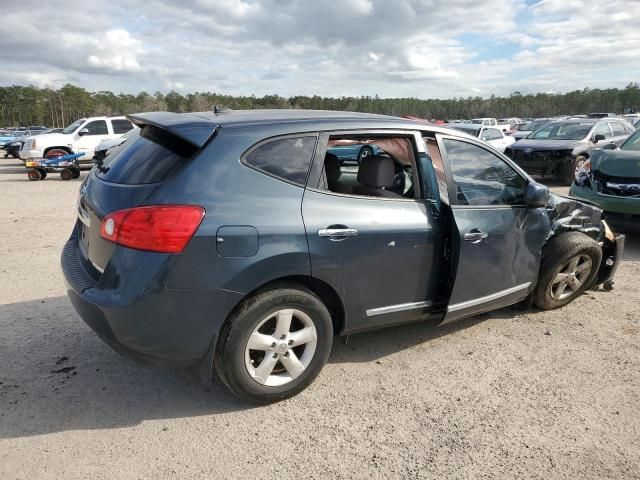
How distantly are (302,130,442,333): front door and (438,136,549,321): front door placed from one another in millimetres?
248

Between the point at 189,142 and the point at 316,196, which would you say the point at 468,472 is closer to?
the point at 316,196

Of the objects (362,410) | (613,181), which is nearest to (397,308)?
(362,410)

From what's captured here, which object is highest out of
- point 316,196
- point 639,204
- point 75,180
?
point 316,196

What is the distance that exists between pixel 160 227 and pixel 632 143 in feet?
25.9

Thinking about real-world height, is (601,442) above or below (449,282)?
below

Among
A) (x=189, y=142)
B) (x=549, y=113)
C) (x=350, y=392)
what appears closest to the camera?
(x=189, y=142)

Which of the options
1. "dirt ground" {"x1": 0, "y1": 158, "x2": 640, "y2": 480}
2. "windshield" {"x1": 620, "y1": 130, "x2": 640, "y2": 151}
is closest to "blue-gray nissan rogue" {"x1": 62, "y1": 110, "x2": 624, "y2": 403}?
"dirt ground" {"x1": 0, "y1": 158, "x2": 640, "y2": 480}

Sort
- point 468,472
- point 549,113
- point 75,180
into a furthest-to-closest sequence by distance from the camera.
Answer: point 549,113 → point 75,180 → point 468,472

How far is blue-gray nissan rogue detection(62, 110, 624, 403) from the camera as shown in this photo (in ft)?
8.48

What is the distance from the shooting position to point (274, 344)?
9.54 ft

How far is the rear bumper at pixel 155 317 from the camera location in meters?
2.54

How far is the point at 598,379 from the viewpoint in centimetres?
339

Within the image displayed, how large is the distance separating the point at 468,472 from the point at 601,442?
864 millimetres

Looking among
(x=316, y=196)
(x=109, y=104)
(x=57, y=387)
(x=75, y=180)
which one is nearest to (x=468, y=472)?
(x=316, y=196)
